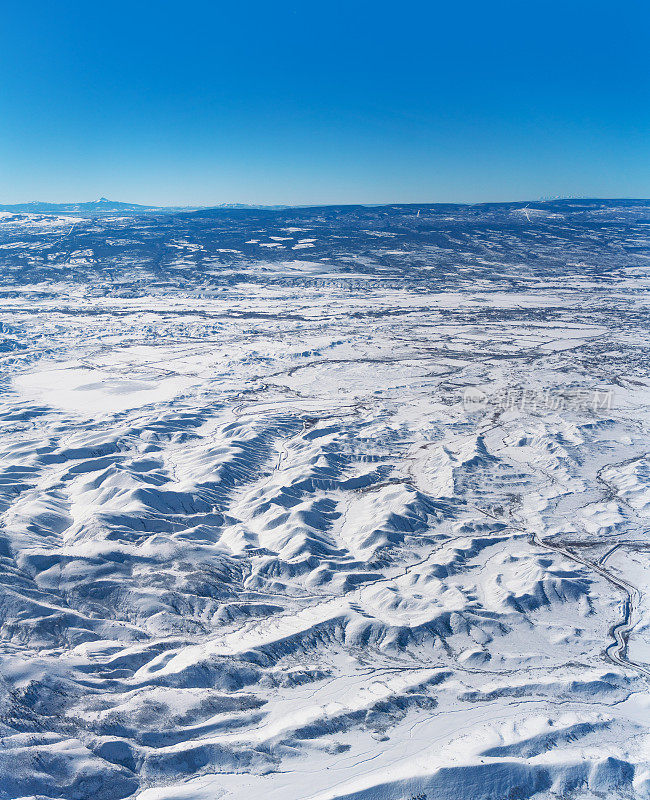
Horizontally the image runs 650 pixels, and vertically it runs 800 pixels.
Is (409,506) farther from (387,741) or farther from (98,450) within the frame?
(98,450)

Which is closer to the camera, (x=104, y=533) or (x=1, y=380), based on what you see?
(x=104, y=533)

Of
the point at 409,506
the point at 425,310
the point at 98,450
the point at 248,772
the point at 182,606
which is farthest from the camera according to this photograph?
the point at 425,310

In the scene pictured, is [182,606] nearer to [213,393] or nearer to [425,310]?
[213,393]

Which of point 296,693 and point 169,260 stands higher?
point 169,260

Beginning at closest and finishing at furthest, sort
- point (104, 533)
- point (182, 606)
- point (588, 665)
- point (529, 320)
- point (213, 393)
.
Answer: point (588, 665) < point (182, 606) < point (104, 533) < point (213, 393) < point (529, 320)

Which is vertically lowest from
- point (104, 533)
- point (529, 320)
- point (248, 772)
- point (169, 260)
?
point (248, 772)

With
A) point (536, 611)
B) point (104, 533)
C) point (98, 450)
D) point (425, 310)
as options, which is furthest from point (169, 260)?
point (536, 611)

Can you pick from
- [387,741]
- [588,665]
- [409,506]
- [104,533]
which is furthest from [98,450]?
[588,665]
